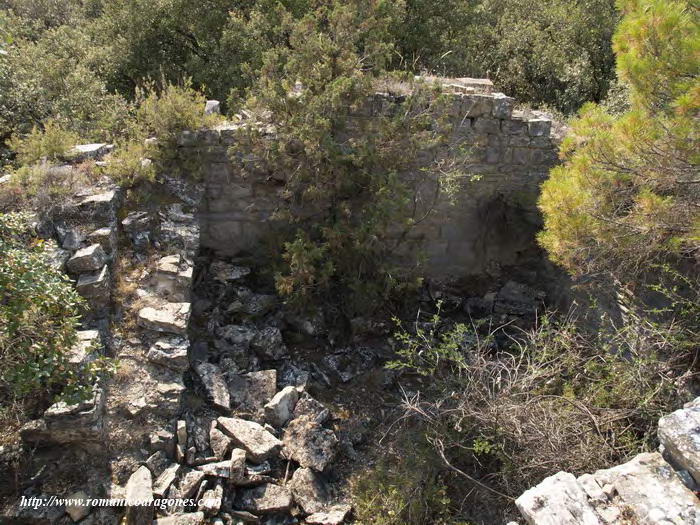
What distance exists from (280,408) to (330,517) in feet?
2.86

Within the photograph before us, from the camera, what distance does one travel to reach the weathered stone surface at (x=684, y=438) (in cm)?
291

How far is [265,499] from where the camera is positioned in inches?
141

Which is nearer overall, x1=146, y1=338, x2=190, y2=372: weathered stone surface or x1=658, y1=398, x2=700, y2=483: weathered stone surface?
x1=658, y1=398, x2=700, y2=483: weathered stone surface

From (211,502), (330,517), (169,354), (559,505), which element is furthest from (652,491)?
(169,354)

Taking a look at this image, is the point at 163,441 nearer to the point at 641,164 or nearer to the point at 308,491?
the point at 308,491

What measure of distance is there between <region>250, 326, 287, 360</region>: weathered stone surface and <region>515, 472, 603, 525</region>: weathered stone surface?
2.46 m

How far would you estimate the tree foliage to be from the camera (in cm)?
335

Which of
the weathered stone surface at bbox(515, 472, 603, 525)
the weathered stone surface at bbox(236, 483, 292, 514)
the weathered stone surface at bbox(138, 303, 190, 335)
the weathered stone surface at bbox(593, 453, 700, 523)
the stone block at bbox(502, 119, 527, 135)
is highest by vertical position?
the stone block at bbox(502, 119, 527, 135)

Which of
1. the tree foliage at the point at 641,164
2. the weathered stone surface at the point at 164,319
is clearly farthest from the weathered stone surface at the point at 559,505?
the weathered stone surface at the point at 164,319

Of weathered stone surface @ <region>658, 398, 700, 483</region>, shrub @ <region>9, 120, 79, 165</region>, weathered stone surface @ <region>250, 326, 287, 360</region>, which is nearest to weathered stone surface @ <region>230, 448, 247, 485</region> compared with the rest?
weathered stone surface @ <region>250, 326, 287, 360</region>

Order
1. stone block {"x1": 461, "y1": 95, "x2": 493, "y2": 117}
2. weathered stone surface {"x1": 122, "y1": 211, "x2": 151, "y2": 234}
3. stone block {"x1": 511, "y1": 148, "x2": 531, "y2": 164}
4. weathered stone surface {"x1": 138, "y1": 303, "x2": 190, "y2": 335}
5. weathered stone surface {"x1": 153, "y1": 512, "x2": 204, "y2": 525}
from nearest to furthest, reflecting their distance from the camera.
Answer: weathered stone surface {"x1": 153, "y1": 512, "x2": 204, "y2": 525}, weathered stone surface {"x1": 138, "y1": 303, "x2": 190, "y2": 335}, weathered stone surface {"x1": 122, "y1": 211, "x2": 151, "y2": 234}, stone block {"x1": 461, "y1": 95, "x2": 493, "y2": 117}, stone block {"x1": 511, "y1": 148, "x2": 531, "y2": 164}

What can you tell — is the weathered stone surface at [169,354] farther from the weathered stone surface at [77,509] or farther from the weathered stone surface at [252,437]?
the weathered stone surface at [77,509]

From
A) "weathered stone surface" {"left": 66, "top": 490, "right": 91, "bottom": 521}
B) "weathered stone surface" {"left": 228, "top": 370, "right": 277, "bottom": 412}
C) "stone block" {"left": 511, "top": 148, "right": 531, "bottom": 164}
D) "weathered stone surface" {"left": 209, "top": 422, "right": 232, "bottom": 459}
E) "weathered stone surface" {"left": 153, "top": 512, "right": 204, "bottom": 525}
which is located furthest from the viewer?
"stone block" {"left": 511, "top": 148, "right": 531, "bottom": 164}

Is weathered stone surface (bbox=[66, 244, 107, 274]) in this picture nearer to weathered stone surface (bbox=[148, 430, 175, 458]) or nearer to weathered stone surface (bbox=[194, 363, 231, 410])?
weathered stone surface (bbox=[194, 363, 231, 410])
